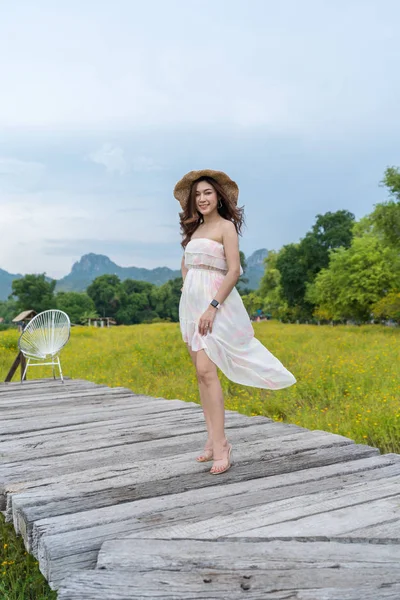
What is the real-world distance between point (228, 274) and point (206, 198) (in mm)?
530

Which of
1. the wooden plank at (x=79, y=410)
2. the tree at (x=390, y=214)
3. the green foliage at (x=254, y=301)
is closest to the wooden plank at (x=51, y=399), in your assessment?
the wooden plank at (x=79, y=410)

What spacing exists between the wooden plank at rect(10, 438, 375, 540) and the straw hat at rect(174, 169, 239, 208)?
1747mm

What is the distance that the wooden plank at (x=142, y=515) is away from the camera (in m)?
2.37

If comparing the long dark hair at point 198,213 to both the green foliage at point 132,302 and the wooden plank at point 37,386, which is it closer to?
the wooden plank at point 37,386

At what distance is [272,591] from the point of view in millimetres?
1869

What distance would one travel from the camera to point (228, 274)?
343cm

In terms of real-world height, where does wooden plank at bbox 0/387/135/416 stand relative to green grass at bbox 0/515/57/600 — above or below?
above

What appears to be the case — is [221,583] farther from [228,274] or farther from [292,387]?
[292,387]

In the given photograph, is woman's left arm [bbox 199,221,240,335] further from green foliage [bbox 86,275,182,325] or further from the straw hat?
green foliage [bbox 86,275,182,325]

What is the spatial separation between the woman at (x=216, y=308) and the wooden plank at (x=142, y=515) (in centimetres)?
42

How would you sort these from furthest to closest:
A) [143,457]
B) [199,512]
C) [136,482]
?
[143,457] → [136,482] → [199,512]

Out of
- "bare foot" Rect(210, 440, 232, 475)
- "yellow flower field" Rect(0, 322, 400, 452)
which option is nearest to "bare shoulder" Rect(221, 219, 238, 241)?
"bare foot" Rect(210, 440, 232, 475)

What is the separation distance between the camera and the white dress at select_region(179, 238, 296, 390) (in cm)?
349

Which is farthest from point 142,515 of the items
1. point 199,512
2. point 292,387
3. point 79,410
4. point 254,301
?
point 254,301
